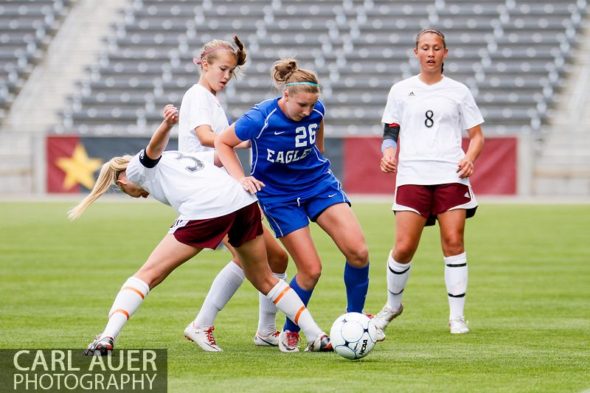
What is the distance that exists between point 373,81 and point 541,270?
20.1 m

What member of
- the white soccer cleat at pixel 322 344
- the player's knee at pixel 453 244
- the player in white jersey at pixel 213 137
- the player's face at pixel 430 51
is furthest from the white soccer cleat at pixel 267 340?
the player's face at pixel 430 51

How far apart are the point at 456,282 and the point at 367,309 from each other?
1.56 metres

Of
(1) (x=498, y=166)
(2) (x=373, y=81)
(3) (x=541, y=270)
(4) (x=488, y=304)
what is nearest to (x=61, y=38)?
(2) (x=373, y=81)

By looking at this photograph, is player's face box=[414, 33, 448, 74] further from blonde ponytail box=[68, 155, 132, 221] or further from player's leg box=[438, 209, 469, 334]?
blonde ponytail box=[68, 155, 132, 221]

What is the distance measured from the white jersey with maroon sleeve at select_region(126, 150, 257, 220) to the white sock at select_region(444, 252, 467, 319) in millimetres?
2000

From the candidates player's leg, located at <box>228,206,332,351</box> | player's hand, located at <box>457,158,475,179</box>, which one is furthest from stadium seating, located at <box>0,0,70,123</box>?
player's leg, located at <box>228,206,332,351</box>

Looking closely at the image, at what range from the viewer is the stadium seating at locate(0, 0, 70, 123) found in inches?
1358

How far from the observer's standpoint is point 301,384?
6.39 m

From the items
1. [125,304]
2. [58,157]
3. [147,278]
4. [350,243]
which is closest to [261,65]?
[58,157]

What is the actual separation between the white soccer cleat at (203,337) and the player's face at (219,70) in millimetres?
1674

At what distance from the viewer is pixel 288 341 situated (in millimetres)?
7828

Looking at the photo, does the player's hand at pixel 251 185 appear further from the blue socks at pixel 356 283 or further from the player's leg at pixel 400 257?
the player's leg at pixel 400 257

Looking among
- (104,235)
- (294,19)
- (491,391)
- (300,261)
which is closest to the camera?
(491,391)

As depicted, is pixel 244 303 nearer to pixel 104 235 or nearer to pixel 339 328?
pixel 339 328
